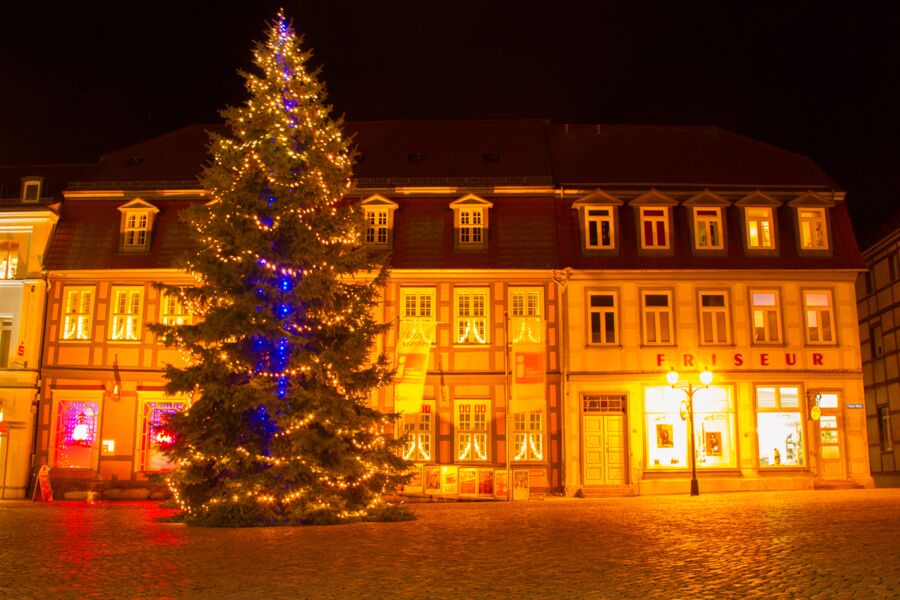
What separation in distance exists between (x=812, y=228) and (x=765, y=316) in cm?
388

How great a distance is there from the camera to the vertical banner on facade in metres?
31.2

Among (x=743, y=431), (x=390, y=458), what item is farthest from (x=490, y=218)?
(x=390, y=458)

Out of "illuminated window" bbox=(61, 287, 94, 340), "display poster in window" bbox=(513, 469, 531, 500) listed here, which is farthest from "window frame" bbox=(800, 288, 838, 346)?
"illuminated window" bbox=(61, 287, 94, 340)

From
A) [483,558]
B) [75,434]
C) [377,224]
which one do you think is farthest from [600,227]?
[483,558]

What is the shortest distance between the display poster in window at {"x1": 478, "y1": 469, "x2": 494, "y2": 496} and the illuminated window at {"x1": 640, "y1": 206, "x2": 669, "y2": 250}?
10.6 meters

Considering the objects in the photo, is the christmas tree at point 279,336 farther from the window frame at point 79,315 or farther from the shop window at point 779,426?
the shop window at point 779,426

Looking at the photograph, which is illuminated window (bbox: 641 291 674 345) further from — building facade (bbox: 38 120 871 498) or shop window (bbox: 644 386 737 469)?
shop window (bbox: 644 386 737 469)

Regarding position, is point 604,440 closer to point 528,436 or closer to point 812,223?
point 528,436

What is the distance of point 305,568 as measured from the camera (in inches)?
459

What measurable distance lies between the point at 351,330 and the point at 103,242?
733 inches

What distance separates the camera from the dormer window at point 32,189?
116ft

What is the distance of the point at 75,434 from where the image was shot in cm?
3288

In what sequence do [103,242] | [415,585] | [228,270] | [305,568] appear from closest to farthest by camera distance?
[415,585] < [305,568] < [228,270] < [103,242]

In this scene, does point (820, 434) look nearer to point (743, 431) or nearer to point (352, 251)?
point (743, 431)
